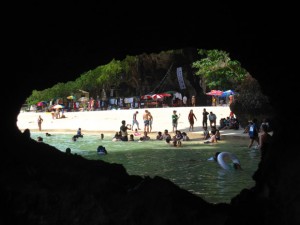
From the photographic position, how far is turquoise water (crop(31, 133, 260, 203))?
11.9m

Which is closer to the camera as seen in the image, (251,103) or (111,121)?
(251,103)

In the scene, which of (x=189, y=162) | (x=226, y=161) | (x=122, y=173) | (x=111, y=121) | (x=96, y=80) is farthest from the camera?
(x=96, y=80)

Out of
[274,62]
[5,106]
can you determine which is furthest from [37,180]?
[274,62]

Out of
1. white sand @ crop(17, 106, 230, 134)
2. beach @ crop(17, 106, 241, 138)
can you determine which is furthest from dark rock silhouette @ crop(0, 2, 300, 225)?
white sand @ crop(17, 106, 230, 134)

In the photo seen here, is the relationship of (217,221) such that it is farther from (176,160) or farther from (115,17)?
(176,160)

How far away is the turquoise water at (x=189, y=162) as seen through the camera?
467 inches

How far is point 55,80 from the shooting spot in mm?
9352

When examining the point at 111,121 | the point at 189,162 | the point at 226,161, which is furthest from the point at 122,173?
the point at 111,121

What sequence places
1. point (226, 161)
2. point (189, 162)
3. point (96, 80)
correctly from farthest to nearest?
1. point (96, 80)
2. point (189, 162)
3. point (226, 161)

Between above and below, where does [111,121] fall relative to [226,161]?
above

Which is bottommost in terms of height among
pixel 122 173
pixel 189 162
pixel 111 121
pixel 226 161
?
pixel 189 162

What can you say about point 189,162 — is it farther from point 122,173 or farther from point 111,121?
A: point 111,121

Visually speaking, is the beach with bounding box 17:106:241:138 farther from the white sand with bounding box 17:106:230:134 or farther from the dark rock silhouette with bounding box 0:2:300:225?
the dark rock silhouette with bounding box 0:2:300:225

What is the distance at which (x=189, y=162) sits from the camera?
55.4ft
